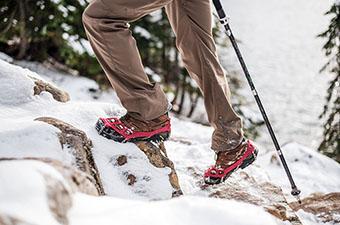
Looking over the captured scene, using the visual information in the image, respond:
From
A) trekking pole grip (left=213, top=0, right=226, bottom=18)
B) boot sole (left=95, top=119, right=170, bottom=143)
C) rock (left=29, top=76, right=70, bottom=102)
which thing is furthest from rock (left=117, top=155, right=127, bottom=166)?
trekking pole grip (left=213, top=0, right=226, bottom=18)

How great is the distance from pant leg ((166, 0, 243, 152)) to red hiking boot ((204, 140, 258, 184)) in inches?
3.1

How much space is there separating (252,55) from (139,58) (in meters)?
20.3

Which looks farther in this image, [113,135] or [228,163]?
[228,163]

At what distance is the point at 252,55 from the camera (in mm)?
23250

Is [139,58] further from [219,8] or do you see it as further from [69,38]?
[69,38]

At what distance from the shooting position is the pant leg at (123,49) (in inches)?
131

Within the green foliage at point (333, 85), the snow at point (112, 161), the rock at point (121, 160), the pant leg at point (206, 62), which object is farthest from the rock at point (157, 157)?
the green foliage at point (333, 85)

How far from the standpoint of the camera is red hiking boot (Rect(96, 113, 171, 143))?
3783 mm

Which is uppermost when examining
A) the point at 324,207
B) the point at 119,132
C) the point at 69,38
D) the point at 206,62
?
the point at 206,62

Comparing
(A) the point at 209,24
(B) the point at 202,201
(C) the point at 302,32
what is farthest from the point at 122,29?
(C) the point at 302,32

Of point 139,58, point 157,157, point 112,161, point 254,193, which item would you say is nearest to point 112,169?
point 112,161

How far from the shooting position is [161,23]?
12320mm

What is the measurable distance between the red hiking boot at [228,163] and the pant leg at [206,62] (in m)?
0.08

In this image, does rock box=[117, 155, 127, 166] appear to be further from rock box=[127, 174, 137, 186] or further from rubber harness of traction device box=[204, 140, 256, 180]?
rubber harness of traction device box=[204, 140, 256, 180]
